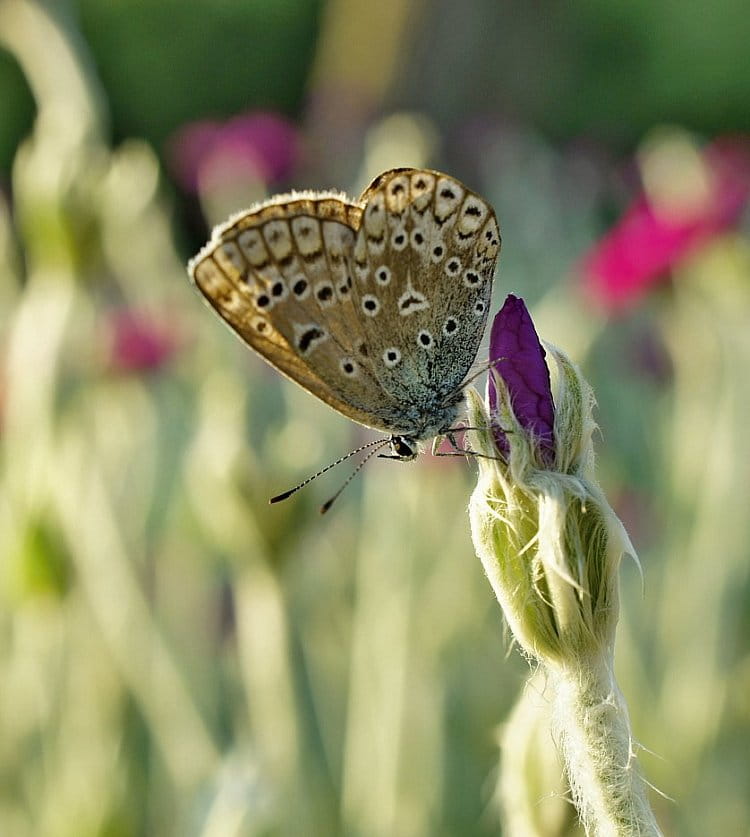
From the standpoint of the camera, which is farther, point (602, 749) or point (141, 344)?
point (141, 344)

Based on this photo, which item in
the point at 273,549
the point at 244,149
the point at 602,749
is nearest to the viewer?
the point at 602,749

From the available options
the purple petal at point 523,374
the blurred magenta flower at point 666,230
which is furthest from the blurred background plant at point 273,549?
the purple petal at point 523,374

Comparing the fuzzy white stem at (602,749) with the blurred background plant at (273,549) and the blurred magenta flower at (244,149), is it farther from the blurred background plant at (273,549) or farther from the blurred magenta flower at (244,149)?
the blurred magenta flower at (244,149)

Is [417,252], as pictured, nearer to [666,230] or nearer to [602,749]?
[602,749]

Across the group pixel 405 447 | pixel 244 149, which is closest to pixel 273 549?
pixel 405 447

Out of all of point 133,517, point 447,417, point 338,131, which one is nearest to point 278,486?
point 447,417

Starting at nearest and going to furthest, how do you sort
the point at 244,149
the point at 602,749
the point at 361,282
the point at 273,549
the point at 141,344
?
the point at 602,749 < the point at 361,282 < the point at 273,549 < the point at 141,344 < the point at 244,149

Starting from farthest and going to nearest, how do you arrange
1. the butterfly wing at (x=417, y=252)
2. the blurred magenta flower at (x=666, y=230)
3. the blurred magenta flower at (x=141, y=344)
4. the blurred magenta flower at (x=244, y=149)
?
1. the blurred magenta flower at (x=244, y=149)
2. the blurred magenta flower at (x=141, y=344)
3. the blurred magenta flower at (x=666, y=230)
4. the butterfly wing at (x=417, y=252)
